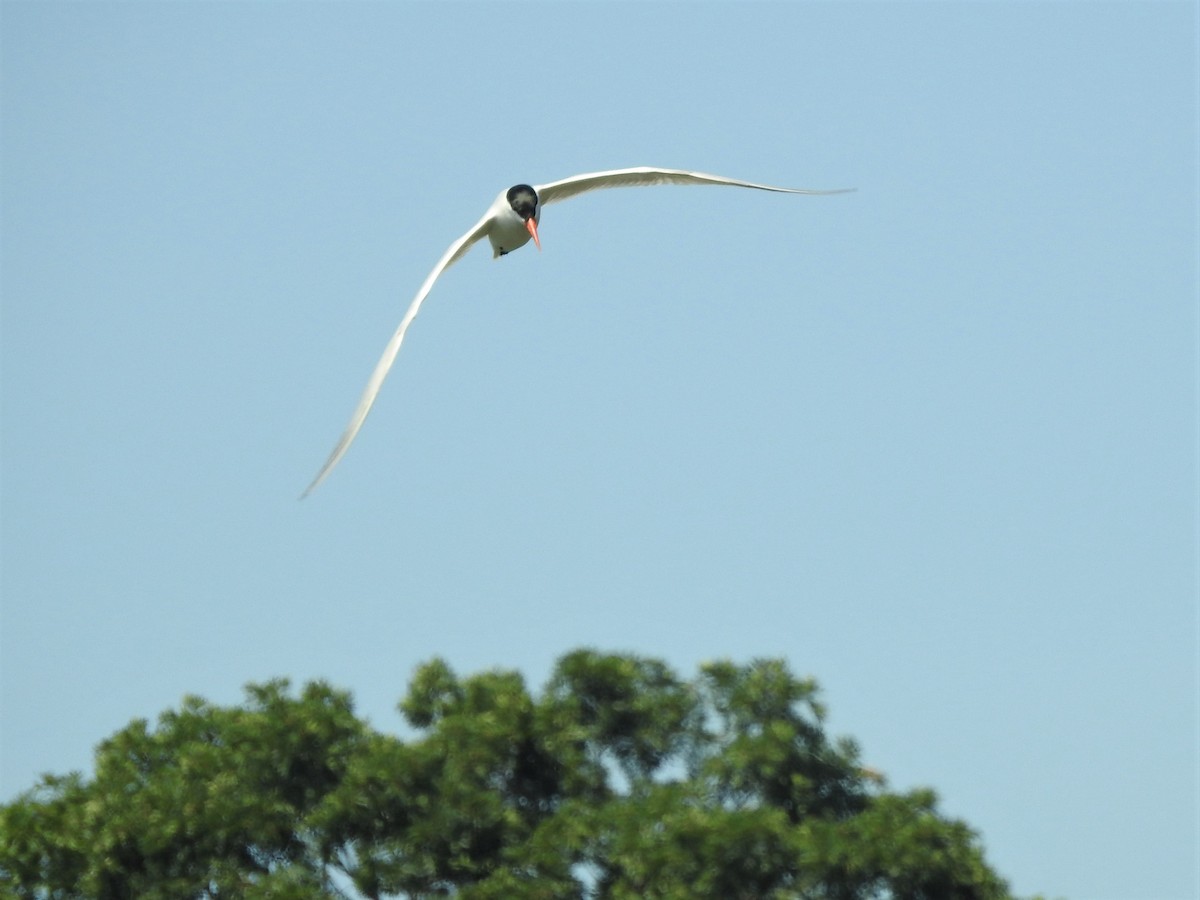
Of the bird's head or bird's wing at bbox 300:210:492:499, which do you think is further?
the bird's head

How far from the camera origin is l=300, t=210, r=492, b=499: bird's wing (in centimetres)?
1889

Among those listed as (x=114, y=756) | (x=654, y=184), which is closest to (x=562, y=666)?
(x=654, y=184)

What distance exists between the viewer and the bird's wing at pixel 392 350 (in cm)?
1889

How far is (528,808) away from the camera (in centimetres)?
2452

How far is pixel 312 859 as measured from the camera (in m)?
25.6

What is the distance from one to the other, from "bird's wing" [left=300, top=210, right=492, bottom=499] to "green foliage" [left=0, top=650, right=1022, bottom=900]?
14.6 feet

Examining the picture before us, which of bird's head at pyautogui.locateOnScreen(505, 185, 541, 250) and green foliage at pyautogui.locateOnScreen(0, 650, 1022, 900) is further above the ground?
bird's head at pyautogui.locateOnScreen(505, 185, 541, 250)

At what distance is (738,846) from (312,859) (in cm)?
564

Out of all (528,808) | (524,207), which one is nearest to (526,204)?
(524,207)

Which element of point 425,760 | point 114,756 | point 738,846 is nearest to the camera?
point 738,846

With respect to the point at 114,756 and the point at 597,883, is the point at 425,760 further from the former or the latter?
the point at 114,756

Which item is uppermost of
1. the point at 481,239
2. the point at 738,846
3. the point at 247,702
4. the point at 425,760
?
the point at 481,239

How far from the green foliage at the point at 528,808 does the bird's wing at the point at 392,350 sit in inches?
176

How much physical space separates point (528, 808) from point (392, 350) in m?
5.71
